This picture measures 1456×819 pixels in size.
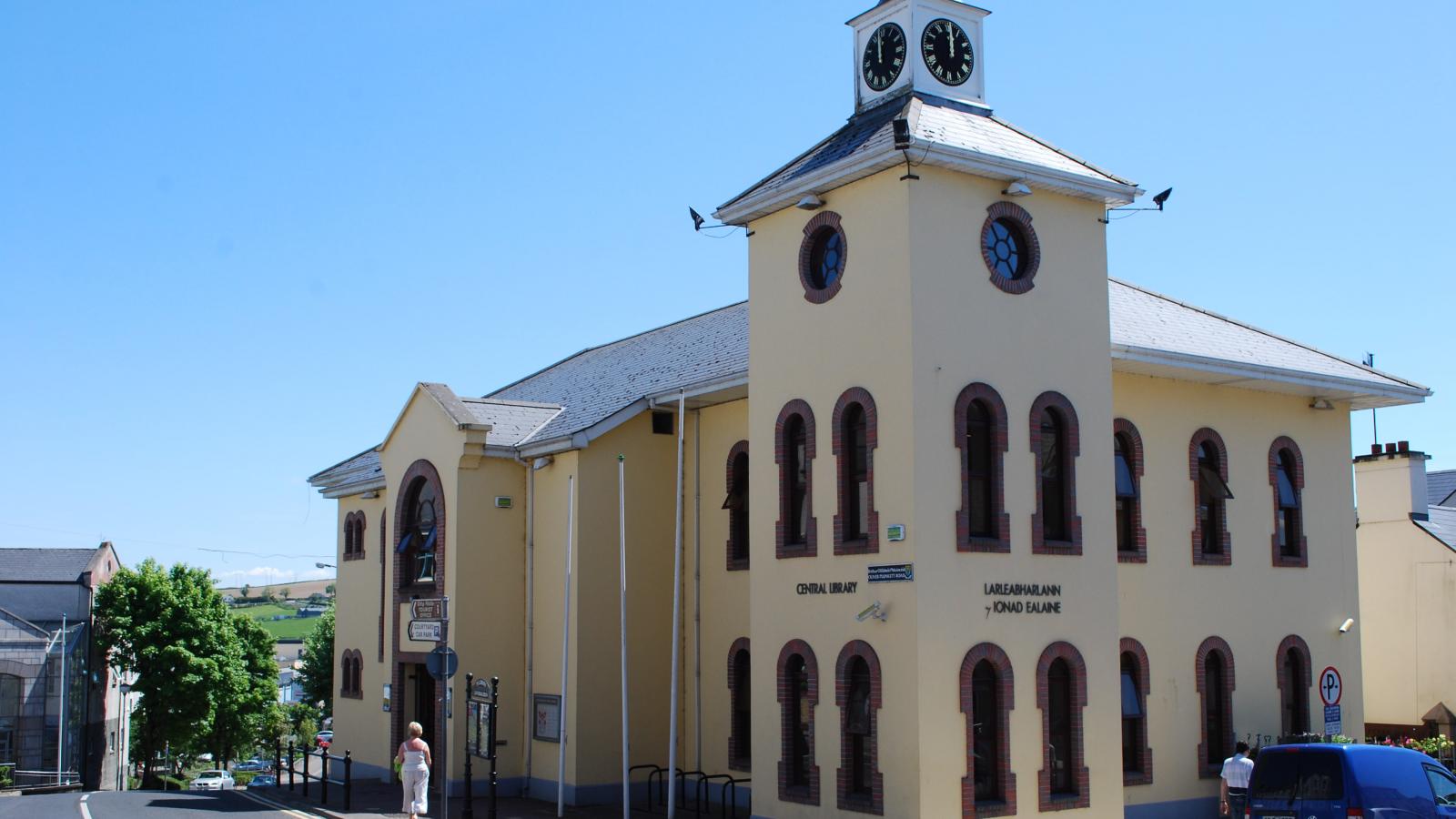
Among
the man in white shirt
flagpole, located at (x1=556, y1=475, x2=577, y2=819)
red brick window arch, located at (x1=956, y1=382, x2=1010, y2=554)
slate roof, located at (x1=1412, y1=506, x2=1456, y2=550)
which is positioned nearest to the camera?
red brick window arch, located at (x1=956, y1=382, x2=1010, y2=554)

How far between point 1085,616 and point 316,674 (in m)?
58.3

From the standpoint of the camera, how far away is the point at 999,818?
1673cm

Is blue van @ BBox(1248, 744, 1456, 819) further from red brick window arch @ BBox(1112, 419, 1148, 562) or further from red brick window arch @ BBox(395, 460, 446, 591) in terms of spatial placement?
red brick window arch @ BBox(395, 460, 446, 591)

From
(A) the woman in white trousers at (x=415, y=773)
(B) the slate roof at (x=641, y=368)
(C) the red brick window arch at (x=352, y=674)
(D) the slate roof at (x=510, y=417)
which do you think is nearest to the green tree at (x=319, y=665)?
(C) the red brick window arch at (x=352, y=674)

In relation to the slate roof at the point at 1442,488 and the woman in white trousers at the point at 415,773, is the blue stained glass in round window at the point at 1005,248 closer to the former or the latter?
the woman in white trousers at the point at 415,773

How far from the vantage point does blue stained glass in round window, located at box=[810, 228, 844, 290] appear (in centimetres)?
1836

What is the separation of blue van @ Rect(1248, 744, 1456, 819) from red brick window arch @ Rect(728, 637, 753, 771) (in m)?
8.31

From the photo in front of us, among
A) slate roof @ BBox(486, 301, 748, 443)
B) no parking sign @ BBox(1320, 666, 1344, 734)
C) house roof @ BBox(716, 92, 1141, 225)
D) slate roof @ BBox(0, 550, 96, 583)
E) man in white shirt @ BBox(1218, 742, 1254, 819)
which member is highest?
house roof @ BBox(716, 92, 1141, 225)

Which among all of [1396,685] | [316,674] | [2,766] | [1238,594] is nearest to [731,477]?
[1238,594]

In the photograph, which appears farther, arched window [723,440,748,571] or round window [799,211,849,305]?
arched window [723,440,748,571]

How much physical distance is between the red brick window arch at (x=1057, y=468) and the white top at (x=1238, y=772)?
4158mm

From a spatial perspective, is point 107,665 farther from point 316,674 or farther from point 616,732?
point 616,732

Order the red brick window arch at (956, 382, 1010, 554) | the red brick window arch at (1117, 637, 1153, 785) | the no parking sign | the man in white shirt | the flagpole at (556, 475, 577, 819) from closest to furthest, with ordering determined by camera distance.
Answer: the red brick window arch at (956, 382, 1010, 554) < the no parking sign < the man in white shirt < the red brick window arch at (1117, 637, 1153, 785) < the flagpole at (556, 475, 577, 819)

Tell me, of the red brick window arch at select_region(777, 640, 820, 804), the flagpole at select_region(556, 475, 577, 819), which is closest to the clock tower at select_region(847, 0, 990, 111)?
the red brick window arch at select_region(777, 640, 820, 804)
